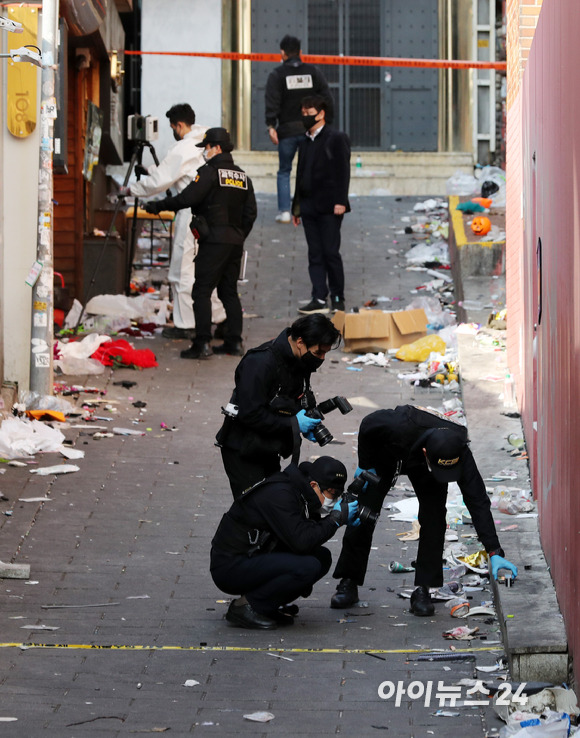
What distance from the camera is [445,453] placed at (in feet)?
22.6

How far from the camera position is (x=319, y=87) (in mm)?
16547

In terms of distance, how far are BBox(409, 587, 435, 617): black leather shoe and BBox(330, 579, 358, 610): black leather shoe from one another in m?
0.32

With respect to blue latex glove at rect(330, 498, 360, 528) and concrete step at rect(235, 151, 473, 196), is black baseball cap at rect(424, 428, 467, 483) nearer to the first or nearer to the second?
blue latex glove at rect(330, 498, 360, 528)

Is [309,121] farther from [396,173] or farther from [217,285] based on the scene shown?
→ [396,173]

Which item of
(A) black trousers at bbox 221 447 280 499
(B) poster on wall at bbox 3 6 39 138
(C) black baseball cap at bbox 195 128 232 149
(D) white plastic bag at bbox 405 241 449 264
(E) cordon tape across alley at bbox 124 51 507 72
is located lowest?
(A) black trousers at bbox 221 447 280 499

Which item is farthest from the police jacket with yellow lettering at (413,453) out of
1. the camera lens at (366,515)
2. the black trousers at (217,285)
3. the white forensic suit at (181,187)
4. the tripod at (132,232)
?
the tripod at (132,232)

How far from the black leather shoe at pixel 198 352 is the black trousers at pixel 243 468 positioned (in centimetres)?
543

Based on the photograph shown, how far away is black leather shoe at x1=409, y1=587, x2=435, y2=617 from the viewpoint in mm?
7191

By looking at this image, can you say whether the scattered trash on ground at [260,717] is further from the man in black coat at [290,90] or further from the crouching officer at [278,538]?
the man in black coat at [290,90]

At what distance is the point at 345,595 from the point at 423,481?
2.43ft

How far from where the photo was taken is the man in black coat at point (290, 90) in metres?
16.5

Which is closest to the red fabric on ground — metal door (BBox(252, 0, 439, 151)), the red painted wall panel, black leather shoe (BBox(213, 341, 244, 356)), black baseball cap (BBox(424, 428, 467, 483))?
black leather shoe (BBox(213, 341, 244, 356))

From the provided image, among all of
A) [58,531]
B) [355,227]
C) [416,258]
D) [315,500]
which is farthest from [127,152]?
[315,500]

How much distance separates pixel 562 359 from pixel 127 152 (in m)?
15.5
